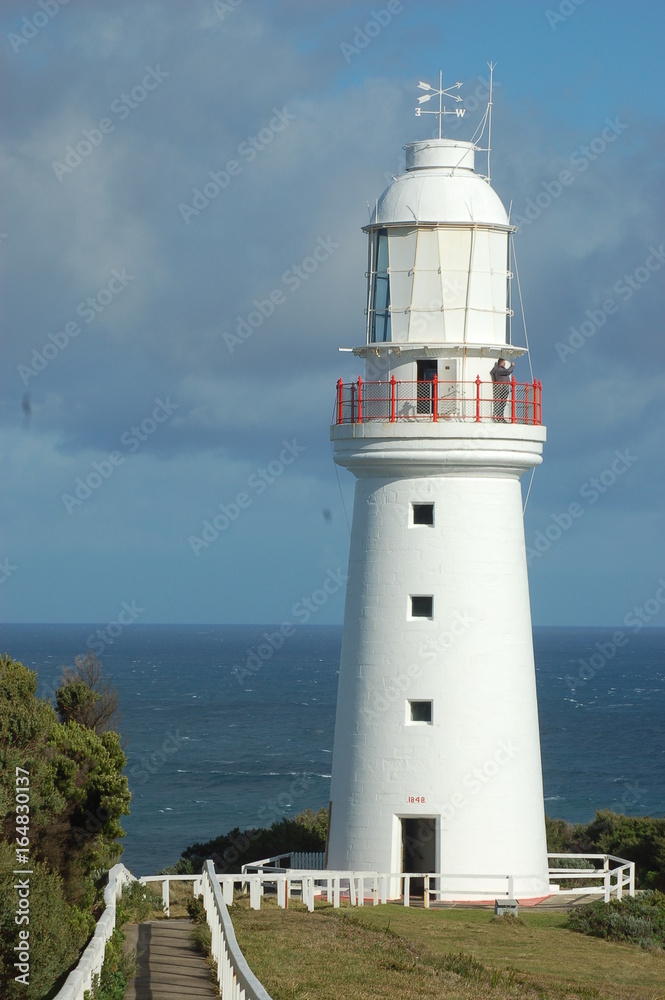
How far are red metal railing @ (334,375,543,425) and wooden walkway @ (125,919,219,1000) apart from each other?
877 centimetres

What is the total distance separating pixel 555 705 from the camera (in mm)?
122000

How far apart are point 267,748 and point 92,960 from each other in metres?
81.7

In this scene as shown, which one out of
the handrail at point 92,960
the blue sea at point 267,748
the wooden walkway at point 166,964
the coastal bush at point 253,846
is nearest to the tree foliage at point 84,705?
the coastal bush at point 253,846

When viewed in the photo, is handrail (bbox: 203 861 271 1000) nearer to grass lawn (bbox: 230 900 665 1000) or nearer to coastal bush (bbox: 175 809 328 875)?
grass lawn (bbox: 230 900 665 1000)

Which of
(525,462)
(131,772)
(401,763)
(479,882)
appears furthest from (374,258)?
(131,772)

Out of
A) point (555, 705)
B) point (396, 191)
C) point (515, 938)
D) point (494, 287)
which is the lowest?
point (515, 938)

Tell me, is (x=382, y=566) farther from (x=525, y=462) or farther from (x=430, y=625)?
(x=525, y=462)

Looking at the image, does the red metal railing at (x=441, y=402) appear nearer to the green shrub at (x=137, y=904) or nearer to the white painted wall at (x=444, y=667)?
the white painted wall at (x=444, y=667)

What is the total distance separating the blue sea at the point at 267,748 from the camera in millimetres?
67438

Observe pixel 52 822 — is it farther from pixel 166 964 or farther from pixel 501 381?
pixel 501 381

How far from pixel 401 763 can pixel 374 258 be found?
26.0 feet

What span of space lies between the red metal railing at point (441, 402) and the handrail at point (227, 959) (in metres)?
8.57

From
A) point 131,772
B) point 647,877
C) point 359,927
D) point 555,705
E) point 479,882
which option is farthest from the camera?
point 555,705

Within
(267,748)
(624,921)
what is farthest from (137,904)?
(267,748)
